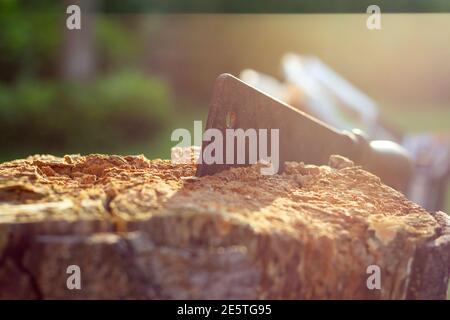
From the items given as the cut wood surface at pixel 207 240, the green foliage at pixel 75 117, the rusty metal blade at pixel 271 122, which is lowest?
the green foliage at pixel 75 117

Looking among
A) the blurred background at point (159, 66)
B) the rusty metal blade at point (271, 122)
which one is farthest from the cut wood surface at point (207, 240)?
the blurred background at point (159, 66)

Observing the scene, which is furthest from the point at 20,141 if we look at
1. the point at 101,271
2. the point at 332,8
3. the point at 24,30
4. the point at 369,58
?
the point at 101,271

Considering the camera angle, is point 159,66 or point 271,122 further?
point 159,66

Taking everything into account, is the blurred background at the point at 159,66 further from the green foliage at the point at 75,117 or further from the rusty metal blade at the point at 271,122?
the rusty metal blade at the point at 271,122

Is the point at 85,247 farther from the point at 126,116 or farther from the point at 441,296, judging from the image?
the point at 126,116

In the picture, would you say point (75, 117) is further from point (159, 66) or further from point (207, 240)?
point (207, 240)

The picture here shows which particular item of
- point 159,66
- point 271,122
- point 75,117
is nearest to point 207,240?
point 271,122
